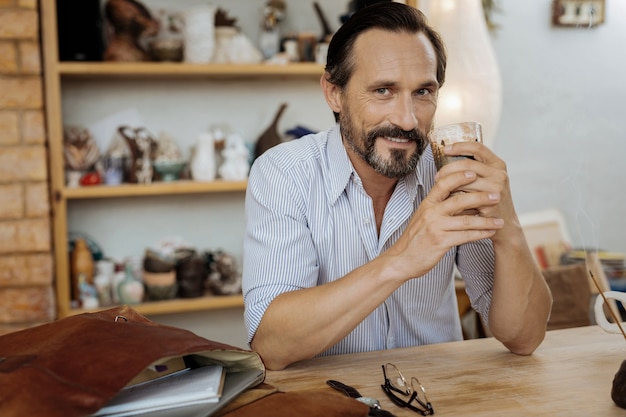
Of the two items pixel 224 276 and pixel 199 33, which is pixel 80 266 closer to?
pixel 224 276

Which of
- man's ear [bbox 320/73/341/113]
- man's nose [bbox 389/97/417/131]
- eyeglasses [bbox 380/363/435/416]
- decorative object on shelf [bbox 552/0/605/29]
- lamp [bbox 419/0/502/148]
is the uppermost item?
decorative object on shelf [bbox 552/0/605/29]

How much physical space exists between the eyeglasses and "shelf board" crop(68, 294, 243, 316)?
1969 mm

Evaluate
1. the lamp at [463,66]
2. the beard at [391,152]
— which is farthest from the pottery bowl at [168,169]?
the beard at [391,152]

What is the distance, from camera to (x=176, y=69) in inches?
125

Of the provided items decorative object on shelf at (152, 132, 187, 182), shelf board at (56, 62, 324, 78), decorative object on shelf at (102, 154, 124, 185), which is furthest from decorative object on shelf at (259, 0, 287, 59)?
decorative object on shelf at (102, 154, 124, 185)

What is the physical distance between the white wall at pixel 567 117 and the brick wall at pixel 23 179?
2137 millimetres

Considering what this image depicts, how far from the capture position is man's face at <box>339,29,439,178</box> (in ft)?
5.46

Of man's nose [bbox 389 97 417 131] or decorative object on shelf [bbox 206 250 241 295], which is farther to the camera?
decorative object on shelf [bbox 206 250 241 295]

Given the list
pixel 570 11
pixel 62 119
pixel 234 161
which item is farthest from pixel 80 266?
pixel 570 11

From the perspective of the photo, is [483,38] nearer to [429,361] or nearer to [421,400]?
[429,361]

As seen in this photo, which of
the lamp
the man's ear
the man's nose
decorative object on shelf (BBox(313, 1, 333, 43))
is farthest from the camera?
decorative object on shelf (BBox(313, 1, 333, 43))

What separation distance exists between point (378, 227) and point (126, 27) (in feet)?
6.13

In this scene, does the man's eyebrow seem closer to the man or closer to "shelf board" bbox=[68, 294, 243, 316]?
the man

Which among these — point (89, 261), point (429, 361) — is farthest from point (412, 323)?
point (89, 261)
